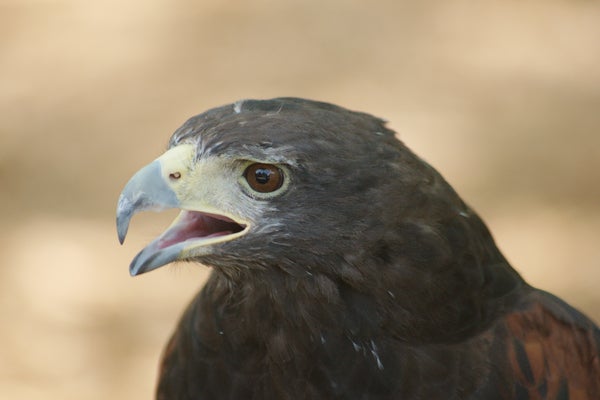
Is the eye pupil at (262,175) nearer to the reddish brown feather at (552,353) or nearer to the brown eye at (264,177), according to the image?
the brown eye at (264,177)

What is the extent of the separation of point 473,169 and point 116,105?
263 centimetres

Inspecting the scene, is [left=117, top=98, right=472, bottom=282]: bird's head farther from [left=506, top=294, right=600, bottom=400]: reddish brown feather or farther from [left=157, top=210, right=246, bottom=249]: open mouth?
[left=506, top=294, right=600, bottom=400]: reddish brown feather

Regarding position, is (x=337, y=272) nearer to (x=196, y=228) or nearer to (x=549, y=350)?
(x=196, y=228)

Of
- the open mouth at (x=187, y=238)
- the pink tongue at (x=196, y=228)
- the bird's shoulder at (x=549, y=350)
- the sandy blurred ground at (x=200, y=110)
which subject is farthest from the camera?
the sandy blurred ground at (x=200, y=110)

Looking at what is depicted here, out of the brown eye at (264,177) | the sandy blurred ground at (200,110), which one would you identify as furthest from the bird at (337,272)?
the sandy blurred ground at (200,110)

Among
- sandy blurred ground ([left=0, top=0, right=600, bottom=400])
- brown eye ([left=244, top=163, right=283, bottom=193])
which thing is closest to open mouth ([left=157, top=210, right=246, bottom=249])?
brown eye ([left=244, top=163, right=283, bottom=193])

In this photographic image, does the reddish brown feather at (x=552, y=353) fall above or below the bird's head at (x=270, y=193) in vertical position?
below

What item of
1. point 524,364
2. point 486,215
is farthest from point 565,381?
point 486,215

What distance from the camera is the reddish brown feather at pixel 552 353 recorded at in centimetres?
307

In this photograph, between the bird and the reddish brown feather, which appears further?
the reddish brown feather

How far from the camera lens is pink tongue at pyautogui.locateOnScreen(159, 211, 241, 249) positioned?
278 centimetres

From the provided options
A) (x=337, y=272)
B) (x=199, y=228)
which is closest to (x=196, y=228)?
(x=199, y=228)

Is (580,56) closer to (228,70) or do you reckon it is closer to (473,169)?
(473,169)

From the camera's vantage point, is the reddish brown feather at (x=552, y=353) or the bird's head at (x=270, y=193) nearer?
the bird's head at (x=270, y=193)
